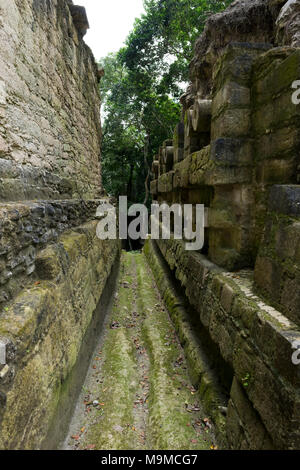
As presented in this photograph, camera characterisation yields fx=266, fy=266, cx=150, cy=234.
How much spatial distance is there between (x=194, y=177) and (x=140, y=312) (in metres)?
2.94

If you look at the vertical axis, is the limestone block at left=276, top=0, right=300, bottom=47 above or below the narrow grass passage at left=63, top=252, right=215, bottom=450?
above

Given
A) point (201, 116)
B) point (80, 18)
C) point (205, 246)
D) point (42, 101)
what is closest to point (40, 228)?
point (42, 101)

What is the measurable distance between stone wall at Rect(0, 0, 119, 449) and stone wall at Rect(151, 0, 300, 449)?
4.79ft

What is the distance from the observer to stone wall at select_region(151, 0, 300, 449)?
68.2 inches

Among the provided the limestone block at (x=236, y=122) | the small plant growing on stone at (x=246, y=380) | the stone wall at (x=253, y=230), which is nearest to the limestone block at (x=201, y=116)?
the stone wall at (x=253, y=230)

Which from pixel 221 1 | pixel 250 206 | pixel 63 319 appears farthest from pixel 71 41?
pixel 221 1

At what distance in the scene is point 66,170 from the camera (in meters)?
4.35

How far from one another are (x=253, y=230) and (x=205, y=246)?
106cm

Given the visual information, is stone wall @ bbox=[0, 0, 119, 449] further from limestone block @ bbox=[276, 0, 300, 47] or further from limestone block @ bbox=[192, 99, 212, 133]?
limestone block @ bbox=[276, 0, 300, 47]

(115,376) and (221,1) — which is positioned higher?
(221,1)

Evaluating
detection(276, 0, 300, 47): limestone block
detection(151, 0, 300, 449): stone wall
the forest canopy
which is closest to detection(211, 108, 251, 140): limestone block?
detection(151, 0, 300, 449): stone wall

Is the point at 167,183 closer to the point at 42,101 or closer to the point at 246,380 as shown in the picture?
the point at 42,101

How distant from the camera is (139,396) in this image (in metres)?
3.03
